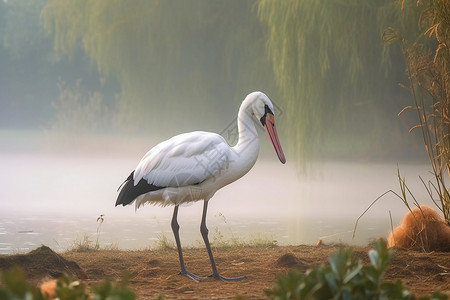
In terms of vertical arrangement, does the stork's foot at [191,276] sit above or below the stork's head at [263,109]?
below

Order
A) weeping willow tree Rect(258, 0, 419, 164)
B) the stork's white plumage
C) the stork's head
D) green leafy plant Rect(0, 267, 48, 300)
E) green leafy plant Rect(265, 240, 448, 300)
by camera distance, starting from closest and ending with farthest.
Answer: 1. green leafy plant Rect(0, 267, 48, 300)
2. green leafy plant Rect(265, 240, 448, 300)
3. the stork's white plumage
4. the stork's head
5. weeping willow tree Rect(258, 0, 419, 164)

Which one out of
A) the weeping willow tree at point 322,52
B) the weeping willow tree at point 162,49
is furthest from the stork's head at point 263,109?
the weeping willow tree at point 162,49

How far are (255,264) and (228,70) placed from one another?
709 centimetres

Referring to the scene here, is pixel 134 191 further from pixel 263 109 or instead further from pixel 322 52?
pixel 322 52

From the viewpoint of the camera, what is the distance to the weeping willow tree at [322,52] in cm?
788

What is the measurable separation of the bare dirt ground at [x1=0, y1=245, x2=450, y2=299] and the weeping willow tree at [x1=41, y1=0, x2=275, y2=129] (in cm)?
607

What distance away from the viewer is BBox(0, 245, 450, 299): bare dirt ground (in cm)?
329

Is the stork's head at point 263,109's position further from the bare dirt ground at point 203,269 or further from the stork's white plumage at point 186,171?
the bare dirt ground at point 203,269

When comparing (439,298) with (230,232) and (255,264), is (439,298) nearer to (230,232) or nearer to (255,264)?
(255,264)

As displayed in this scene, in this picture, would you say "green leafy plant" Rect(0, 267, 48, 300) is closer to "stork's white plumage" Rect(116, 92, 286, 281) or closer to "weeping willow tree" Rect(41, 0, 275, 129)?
"stork's white plumage" Rect(116, 92, 286, 281)

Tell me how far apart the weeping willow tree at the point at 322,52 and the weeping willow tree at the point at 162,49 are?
194 centimetres

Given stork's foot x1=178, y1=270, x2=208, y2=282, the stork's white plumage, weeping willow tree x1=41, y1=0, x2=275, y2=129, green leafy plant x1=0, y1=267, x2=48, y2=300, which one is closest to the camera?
green leafy plant x1=0, y1=267, x2=48, y2=300

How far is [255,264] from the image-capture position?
13.7 ft

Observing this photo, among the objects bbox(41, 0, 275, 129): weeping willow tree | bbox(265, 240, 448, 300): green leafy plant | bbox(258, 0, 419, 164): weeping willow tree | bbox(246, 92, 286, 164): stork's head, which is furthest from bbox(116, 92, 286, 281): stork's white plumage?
bbox(41, 0, 275, 129): weeping willow tree
